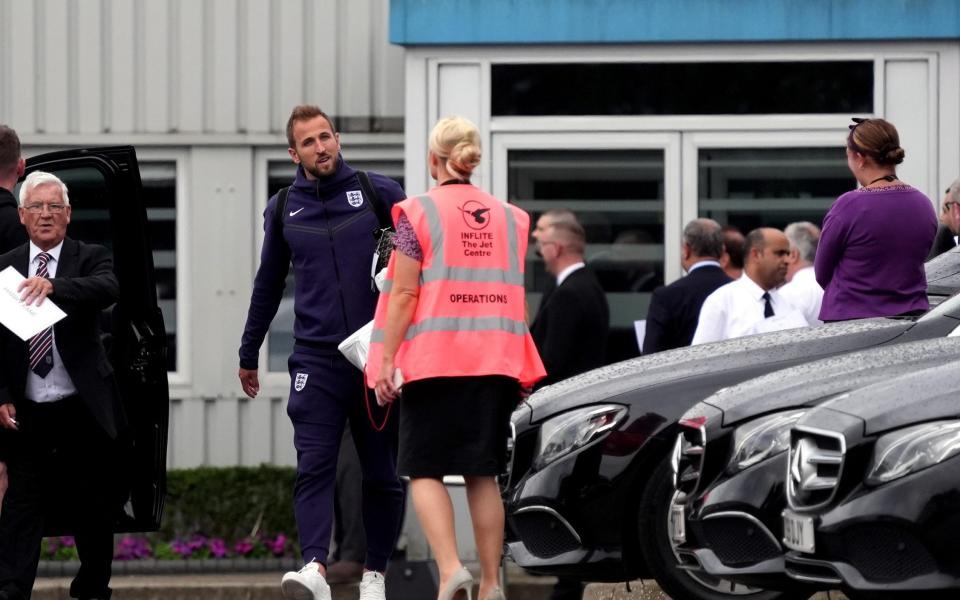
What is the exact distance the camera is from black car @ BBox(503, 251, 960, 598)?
293 inches

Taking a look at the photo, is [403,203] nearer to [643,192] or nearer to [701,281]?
[701,281]

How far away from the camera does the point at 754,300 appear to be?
985 cm

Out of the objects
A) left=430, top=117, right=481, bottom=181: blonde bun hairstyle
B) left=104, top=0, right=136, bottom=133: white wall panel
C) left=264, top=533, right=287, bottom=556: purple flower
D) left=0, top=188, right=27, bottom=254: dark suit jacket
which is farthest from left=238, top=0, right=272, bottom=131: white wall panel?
left=430, top=117, right=481, bottom=181: blonde bun hairstyle

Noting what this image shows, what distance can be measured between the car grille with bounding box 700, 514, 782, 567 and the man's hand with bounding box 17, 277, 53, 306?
2930 mm

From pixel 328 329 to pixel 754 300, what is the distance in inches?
106

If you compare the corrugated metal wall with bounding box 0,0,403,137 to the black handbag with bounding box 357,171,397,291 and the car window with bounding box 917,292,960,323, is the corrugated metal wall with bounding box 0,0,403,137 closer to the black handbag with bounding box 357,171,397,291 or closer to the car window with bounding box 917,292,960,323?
the black handbag with bounding box 357,171,397,291

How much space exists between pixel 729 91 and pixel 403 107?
2.27m

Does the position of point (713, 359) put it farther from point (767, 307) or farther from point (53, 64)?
point (53, 64)

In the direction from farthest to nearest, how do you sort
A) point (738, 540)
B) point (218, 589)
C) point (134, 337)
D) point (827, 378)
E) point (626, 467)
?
point (218, 589) < point (134, 337) < point (626, 467) < point (827, 378) < point (738, 540)

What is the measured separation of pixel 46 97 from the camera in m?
13.2

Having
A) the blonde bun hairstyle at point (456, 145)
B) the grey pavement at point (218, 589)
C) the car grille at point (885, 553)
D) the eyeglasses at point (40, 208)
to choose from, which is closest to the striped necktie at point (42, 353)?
the eyeglasses at point (40, 208)

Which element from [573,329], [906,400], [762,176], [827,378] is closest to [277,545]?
[573,329]

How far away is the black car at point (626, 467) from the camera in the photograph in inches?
293

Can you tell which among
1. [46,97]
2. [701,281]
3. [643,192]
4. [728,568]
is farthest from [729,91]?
[728,568]
